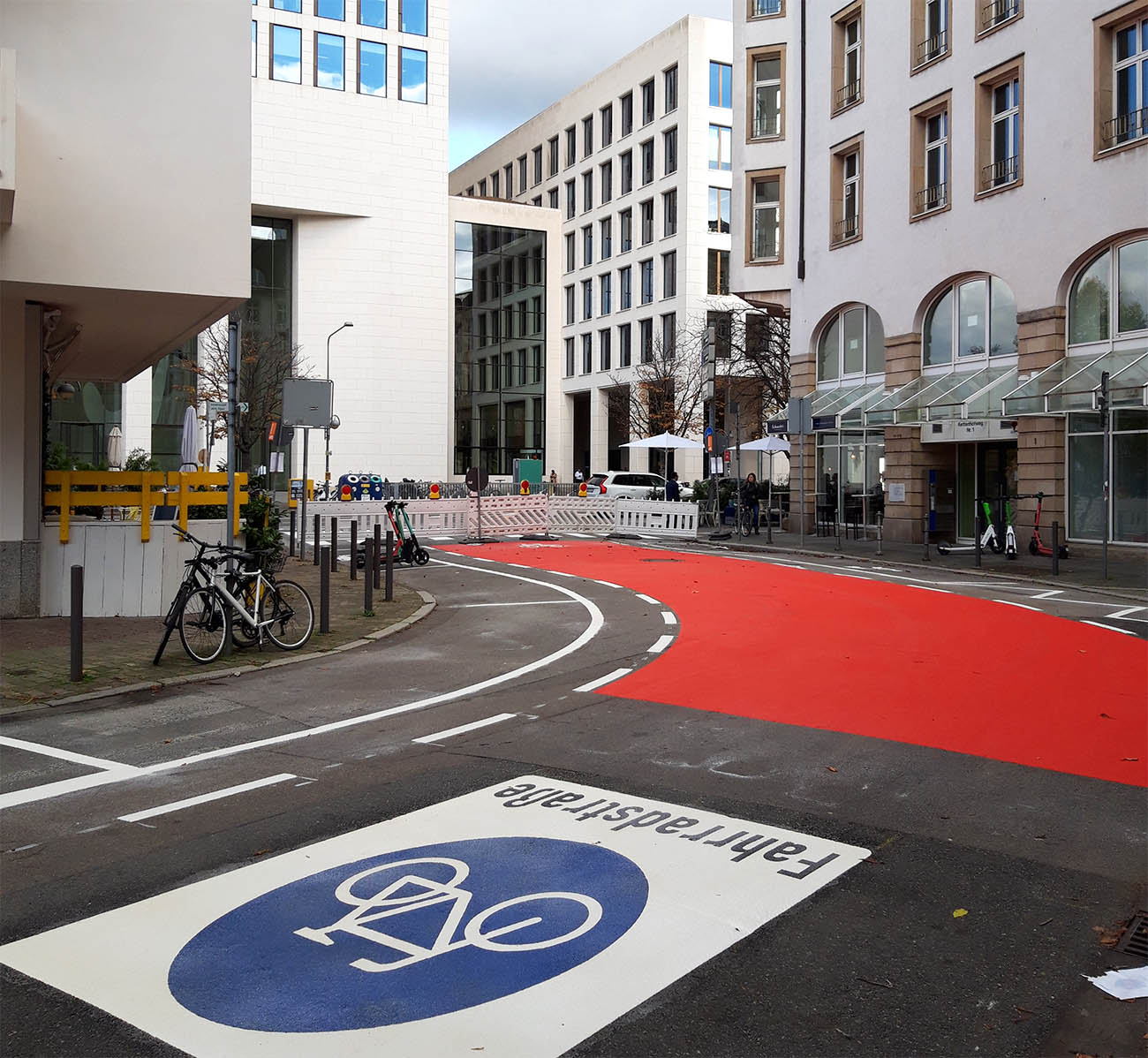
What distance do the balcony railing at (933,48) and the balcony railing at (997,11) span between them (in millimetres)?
1394

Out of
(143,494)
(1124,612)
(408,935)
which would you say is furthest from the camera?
(1124,612)

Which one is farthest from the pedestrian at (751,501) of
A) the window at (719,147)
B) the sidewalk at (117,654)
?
the window at (719,147)

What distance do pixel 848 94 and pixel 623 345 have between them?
37.0 metres

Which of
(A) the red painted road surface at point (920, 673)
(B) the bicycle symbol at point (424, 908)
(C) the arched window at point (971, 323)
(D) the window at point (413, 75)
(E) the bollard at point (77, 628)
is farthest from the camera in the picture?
(D) the window at point (413, 75)

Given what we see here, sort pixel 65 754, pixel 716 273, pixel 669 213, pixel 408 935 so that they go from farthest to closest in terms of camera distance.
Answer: pixel 669 213 → pixel 716 273 → pixel 65 754 → pixel 408 935

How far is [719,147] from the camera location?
209 feet

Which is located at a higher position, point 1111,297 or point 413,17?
point 413,17

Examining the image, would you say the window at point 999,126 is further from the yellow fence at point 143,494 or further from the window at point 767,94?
the yellow fence at point 143,494

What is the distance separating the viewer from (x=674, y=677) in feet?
32.9

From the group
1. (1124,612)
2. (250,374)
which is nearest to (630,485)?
(250,374)

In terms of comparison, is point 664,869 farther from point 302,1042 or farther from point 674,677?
point 674,677

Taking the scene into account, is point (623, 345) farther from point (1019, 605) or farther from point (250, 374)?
point (1019, 605)

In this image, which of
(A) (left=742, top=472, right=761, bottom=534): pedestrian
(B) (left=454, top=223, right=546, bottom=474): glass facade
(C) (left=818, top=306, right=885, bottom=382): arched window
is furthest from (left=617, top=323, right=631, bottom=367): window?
(C) (left=818, top=306, right=885, bottom=382): arched window

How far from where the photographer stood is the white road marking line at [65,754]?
6.99m
